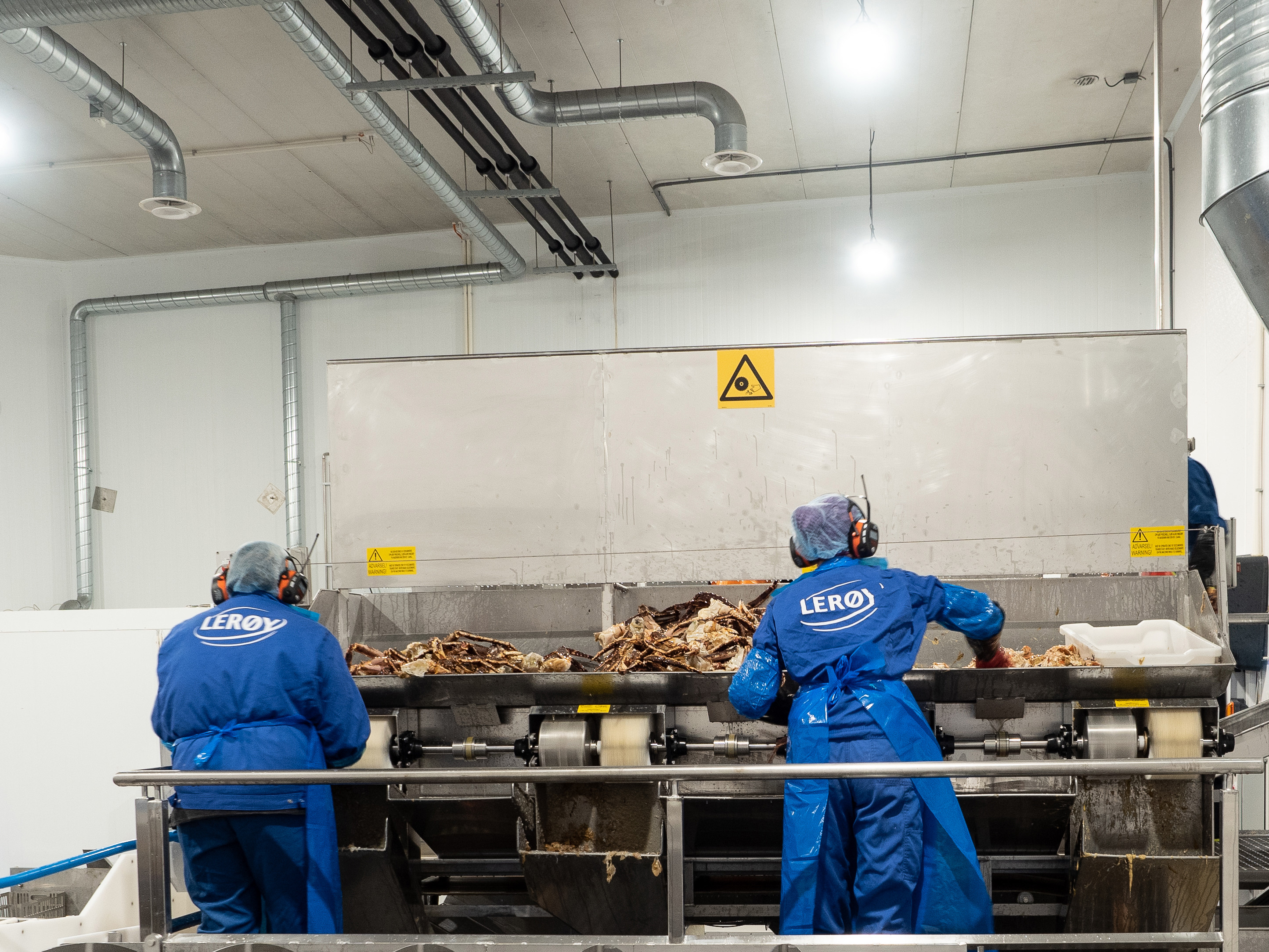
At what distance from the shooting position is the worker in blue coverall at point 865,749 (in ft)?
8.57

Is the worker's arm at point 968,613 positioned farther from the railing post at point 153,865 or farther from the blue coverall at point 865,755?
the railing post at point 153,865

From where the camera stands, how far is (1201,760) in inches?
82.9

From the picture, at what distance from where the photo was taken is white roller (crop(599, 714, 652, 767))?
3064mm

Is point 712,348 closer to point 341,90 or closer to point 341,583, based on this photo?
point 341,583

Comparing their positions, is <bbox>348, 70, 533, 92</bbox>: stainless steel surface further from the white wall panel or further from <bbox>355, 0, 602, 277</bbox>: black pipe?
the white wall panel

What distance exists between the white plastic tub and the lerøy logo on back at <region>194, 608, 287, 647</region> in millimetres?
2430

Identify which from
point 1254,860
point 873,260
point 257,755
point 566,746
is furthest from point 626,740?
point 873,260

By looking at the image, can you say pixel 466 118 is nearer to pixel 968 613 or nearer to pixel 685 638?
pixel 685 638

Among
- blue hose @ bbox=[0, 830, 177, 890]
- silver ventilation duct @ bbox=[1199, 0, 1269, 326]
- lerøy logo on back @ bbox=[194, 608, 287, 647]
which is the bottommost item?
blue hose @ bbox=[0, 830, 177, 890]

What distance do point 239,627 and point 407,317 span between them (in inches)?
246

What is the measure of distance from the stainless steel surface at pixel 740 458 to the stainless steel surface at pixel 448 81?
1763 mm

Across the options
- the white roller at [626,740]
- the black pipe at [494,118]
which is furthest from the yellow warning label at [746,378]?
the black pipe at [494,118]

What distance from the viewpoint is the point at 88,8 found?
4223mm

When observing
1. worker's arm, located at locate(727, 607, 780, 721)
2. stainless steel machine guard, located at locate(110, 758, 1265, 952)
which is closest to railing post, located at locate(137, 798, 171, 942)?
stainless steel machine guard, located at locate(110, 758, 1265, 952)
